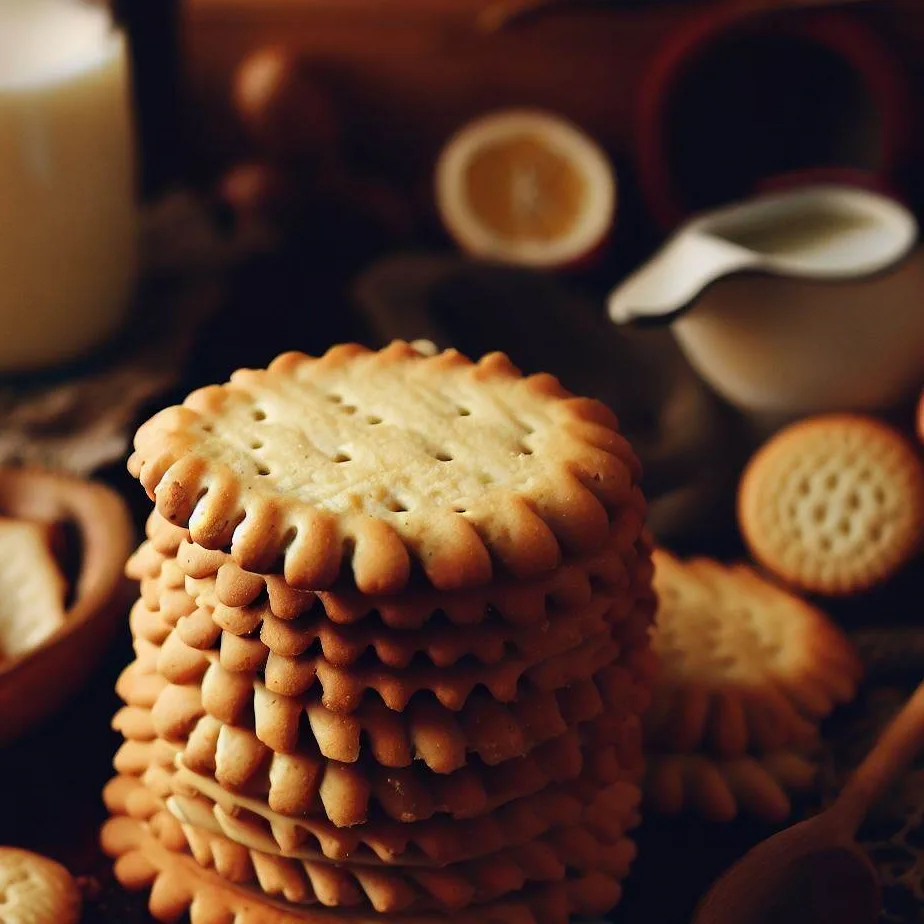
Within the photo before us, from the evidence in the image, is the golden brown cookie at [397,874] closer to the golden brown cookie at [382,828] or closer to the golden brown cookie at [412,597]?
the golden brown cookie at [382,828]

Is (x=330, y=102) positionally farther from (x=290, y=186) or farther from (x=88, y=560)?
(x=88, y=560)

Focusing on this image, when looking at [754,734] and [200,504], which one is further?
[754,734]

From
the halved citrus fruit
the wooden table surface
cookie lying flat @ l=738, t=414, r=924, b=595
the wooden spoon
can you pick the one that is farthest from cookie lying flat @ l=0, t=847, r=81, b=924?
the halved citrus fruit

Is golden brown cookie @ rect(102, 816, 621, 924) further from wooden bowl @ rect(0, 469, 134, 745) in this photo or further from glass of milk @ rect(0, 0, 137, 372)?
glass of milk @ rect(0, 0, 137, 372)

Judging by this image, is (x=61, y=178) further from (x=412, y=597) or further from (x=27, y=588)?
(x=412, y=597)

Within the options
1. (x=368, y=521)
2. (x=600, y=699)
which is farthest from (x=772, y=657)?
(x=368, y=521)

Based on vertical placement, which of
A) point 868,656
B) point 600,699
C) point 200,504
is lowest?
point 868,656
